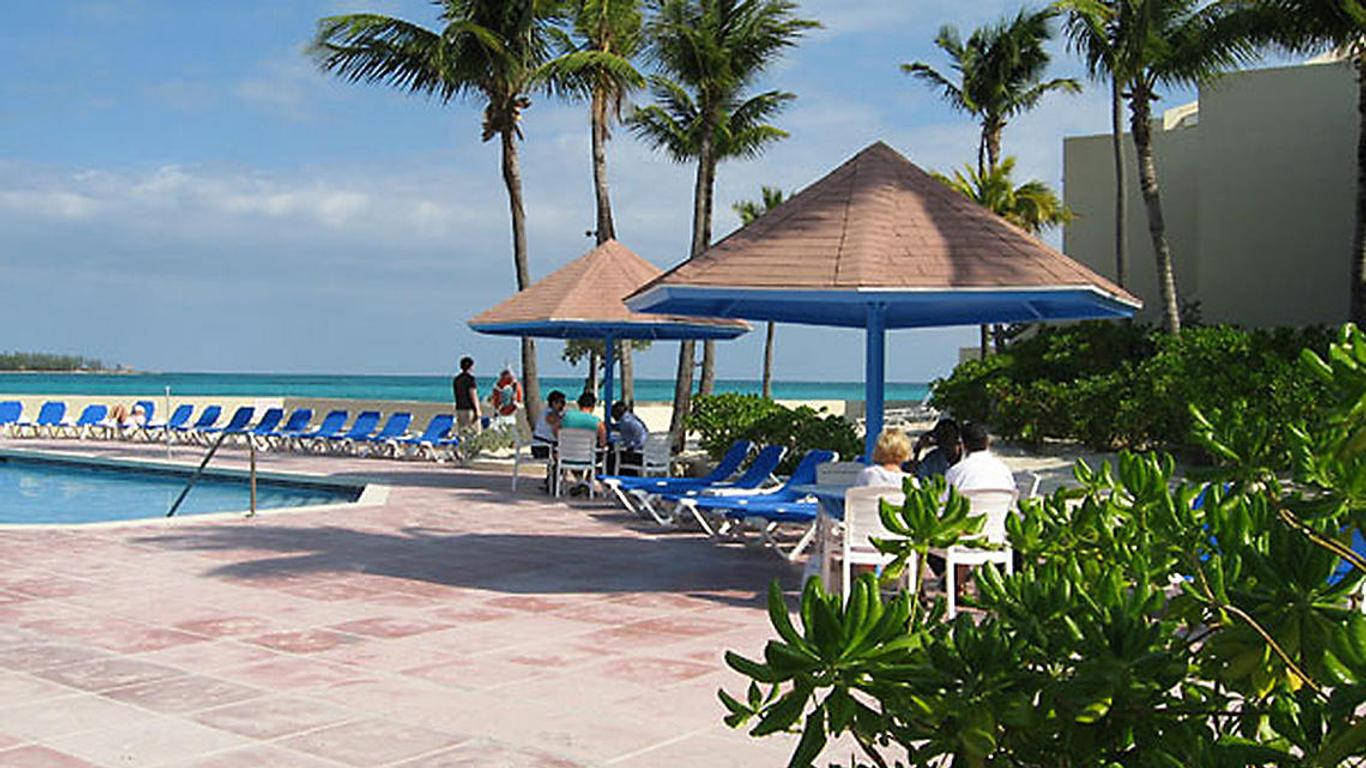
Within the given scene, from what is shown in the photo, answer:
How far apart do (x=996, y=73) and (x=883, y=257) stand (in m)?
26.0

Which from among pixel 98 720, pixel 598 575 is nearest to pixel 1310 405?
pixel 598 575

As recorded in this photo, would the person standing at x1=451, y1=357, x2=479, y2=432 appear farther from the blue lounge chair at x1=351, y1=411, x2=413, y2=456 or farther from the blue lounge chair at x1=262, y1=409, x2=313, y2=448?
the blue lounge chair at x1=262, y1=409, x2=313, y2=448

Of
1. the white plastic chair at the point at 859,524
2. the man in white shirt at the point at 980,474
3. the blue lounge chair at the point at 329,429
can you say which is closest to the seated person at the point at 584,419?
the man in white shirt at the point at 980,474

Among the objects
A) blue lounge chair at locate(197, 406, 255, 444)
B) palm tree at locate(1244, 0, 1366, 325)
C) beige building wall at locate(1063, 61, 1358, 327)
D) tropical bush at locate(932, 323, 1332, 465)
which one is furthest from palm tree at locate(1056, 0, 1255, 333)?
blue lounge chair at locate(197, 406, 255, 444)

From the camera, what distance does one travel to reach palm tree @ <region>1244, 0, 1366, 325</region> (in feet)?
57.8

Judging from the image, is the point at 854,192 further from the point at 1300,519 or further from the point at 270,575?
the point at 1300,519

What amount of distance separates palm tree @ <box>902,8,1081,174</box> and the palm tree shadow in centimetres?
2424

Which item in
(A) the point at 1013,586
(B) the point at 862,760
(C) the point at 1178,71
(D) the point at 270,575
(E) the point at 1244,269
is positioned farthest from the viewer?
(E) the point at 1244,269

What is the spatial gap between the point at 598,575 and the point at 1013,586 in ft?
24.7

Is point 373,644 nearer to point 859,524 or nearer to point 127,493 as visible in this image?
point 859,524

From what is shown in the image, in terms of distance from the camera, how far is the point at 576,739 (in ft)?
16.6

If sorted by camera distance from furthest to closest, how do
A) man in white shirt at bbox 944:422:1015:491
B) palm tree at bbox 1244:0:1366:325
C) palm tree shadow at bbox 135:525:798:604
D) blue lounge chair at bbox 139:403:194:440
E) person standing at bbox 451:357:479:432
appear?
blue lounge chair at bbox 139:403:194:440, person standing at bbox 451:357:479:432, palm tree at bbox 1244:0:1366:325, palm tree shadow at bbox 135:525:798:604, man in white shirt at bbox 944:422:1015:491

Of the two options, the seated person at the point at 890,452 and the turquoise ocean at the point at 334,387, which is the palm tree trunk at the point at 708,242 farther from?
the turquoise ocean at the point at 334,387

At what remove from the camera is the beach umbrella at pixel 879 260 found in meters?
8.31
